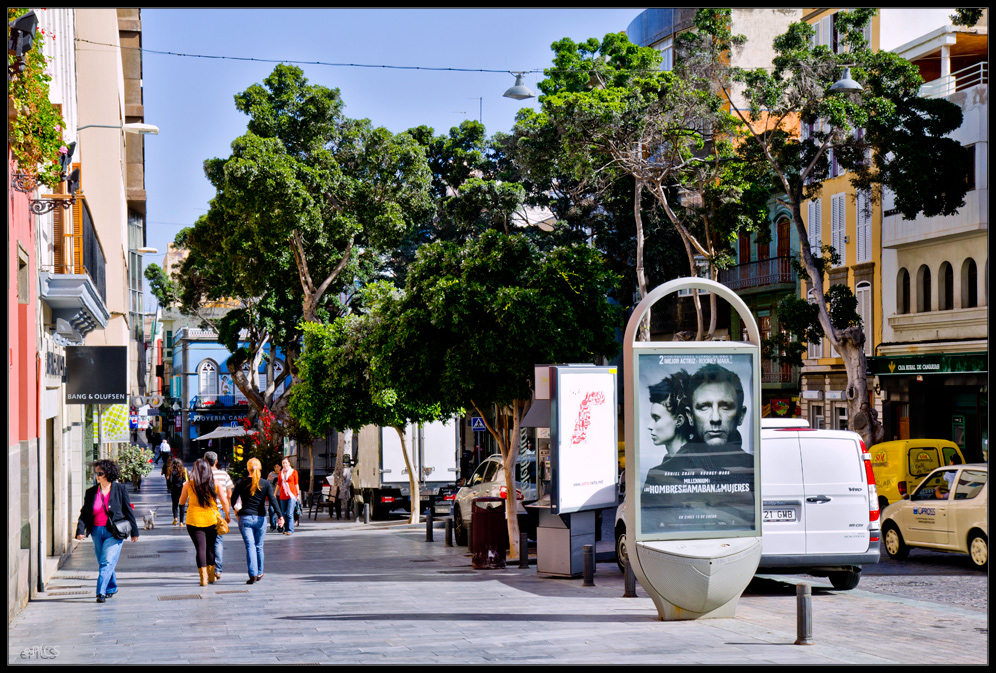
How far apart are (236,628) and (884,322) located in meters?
28.0

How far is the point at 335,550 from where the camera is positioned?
71.2 feet

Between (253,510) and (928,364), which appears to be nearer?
(253,510)

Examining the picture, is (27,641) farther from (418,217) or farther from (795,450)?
(418,217)

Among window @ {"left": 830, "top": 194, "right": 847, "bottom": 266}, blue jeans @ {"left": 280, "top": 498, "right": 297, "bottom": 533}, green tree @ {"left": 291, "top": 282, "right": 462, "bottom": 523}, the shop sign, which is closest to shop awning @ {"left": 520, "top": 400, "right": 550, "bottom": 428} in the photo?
green tree @ {"left": 291, "top": 282, "right": 462, "bottom": 523}

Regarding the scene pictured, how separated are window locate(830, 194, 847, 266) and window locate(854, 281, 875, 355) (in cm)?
155

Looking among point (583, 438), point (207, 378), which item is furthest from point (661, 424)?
point (207, 378)

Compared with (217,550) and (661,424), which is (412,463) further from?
(661,424)

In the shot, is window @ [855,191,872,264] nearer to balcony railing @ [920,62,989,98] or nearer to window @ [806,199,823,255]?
window @ [806,199,823,255]

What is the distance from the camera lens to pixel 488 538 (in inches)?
688

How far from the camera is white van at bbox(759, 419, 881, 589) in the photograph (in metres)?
13.5

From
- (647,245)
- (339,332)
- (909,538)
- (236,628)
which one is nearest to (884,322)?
(647,245)

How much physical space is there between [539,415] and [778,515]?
5169 millimetres

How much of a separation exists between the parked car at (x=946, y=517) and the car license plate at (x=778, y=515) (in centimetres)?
426

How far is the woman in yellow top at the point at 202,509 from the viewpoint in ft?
51.5
